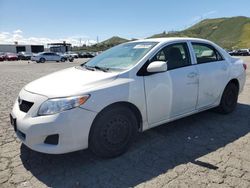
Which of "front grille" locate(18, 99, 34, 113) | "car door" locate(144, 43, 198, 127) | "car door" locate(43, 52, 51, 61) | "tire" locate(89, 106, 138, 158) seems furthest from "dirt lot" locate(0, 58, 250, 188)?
"car door" locate(43, 52, 51, 61)

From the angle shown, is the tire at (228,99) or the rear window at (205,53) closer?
the rear window at (205,53)

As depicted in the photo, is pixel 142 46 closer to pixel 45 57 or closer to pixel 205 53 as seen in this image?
pixel 205 53

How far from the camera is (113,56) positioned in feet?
14.2

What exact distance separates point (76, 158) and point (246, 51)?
5254 cm

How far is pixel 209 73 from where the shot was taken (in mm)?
4559

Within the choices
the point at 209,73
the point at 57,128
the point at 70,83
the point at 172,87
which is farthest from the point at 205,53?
the point at 57,128

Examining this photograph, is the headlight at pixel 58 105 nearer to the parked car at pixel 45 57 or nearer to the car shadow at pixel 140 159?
the car shadow at pixel 140 159

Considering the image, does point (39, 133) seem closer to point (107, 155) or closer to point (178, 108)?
point (107, 155)

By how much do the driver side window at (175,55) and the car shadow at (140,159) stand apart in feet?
3.95

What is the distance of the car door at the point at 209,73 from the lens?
446 cm

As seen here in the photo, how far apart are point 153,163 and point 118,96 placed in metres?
1.01

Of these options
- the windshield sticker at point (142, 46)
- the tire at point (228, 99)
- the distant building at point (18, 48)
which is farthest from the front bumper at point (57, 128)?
the distant building at point (18, 48)

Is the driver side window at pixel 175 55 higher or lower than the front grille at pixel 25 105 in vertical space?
higher

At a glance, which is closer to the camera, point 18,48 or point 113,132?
point 113,132
